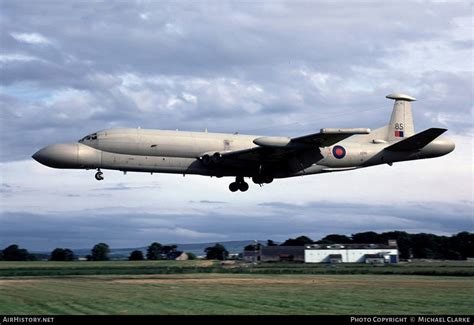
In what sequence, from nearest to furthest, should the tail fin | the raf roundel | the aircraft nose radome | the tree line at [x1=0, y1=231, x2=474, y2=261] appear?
the aircraft nose radome < the raf roundel < the tail fin < the tree line at [x1=0, y1=231, x2=474, y2=261]

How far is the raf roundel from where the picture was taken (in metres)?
43.9

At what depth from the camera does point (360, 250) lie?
3460 inches

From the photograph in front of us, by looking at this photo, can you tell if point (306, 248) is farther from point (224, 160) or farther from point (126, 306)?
point (126, 306)

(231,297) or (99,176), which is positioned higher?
(99,176)

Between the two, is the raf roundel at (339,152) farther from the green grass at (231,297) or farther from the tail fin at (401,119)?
the green grass at (231,297)

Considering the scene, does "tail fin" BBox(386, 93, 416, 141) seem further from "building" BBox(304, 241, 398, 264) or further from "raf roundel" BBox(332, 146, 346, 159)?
"building" BBox(304, 241, 398, 264)

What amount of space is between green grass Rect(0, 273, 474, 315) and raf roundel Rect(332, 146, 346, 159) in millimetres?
8466

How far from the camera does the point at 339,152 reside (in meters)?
44.0

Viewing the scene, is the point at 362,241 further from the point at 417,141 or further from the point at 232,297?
the point at 232,297

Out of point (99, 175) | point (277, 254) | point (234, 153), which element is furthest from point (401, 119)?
point (277, 254)

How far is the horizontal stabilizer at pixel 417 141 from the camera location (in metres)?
42.7

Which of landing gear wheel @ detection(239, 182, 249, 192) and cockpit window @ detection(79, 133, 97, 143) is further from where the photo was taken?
landing gear wheel @ detection(239, 182, 249, 192)

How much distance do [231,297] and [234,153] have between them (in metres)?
A: 12.4

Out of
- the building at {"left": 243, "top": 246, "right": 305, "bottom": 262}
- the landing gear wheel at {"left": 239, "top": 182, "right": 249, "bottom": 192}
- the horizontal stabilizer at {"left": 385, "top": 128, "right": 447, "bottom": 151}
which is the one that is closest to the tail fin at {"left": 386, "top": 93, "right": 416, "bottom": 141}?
the horizontal stabilizer at {"left": 385, "top": 128, "right": 447, "bottom": 151}
